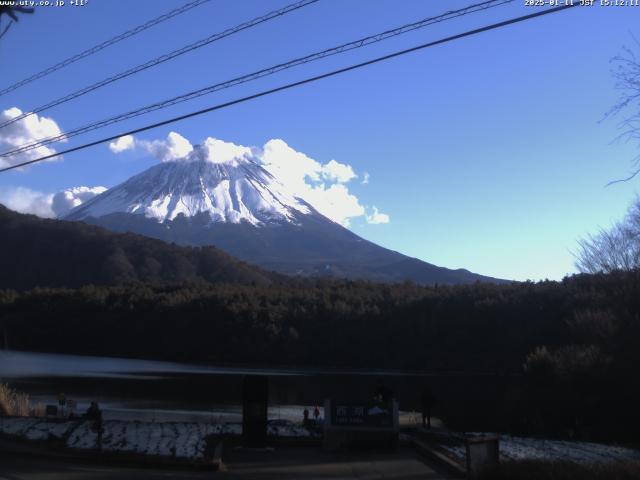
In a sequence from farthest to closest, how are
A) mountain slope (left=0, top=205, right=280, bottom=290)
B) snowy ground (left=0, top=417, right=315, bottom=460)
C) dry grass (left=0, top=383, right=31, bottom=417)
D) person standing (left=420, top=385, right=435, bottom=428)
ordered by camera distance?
mountain slope (left=0, top=205, right=280, bottom=290), dry grass (left=0, top=383, right=31, bottom=417), person standing (left=420, top=385, right=435, bottom=428), snowy ground (left=0, top=417, right=315, bottom=460)

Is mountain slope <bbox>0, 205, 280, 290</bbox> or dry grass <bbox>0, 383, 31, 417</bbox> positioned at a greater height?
mountain slope <bbox>0, 205, 280, 290</bbox>

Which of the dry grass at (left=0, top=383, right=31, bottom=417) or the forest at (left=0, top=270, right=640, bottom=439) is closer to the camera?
the dry grass at (left=0, top=383, right=31, bottom=417)

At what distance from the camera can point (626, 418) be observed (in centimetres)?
3250

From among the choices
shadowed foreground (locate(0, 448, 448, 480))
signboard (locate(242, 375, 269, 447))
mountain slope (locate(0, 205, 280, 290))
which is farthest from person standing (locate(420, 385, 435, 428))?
mountain slope (locate(0, 205, 280, 290))

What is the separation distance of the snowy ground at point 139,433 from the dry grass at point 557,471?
22.2ft

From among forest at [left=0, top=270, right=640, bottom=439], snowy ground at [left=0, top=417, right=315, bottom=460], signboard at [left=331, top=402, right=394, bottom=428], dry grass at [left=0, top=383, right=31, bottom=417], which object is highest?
forest at [left=0, top=270, right=640, bottom=439]

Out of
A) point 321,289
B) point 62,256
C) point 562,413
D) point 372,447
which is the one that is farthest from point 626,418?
point 62,256

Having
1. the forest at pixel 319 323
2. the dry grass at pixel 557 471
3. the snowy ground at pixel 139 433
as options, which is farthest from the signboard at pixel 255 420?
the forest at pixel 319 323

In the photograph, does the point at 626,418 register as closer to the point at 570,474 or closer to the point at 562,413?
the point at 562,413

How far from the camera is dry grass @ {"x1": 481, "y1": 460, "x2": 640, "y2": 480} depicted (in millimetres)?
10242

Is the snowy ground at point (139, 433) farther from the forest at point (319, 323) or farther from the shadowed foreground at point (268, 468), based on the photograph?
the forest at point (319, 323)

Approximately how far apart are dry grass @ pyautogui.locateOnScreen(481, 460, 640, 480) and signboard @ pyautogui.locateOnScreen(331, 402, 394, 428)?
21.6 ft

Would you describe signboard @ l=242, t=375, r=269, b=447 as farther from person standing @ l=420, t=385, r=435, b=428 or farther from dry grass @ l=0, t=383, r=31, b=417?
dry grass @ l=0, t=383, r=31, b=417

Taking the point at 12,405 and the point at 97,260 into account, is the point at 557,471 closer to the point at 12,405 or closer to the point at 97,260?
the point at 12,405
